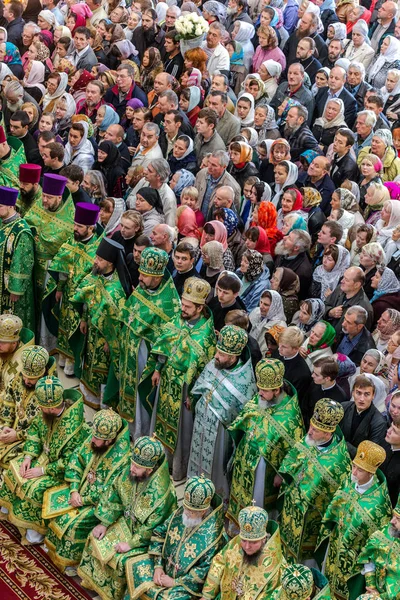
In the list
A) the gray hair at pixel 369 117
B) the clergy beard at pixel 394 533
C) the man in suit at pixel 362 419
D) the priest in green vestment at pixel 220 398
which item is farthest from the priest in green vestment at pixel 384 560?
the gray hair at pixel 369 117

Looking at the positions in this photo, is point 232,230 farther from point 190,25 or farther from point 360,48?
point 360,48

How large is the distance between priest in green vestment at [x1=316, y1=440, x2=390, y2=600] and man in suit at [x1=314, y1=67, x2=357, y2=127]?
786cm

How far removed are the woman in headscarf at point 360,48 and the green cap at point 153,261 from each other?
7.55 meters

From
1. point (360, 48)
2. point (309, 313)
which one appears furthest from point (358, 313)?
point (360, 48)

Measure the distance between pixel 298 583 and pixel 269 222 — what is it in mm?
5486

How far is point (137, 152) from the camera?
14539 millimetres

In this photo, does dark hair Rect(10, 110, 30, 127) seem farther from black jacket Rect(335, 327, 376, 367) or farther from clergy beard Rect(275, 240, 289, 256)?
black jacket Rect(335, 327, 376, 367)

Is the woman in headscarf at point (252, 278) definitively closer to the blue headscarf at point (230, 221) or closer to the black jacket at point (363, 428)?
the blue headscarf at point (230, 221)

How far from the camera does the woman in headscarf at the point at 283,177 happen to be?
1384 cm

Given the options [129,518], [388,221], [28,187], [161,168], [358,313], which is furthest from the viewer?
[161,168]

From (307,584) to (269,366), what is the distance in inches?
83.5

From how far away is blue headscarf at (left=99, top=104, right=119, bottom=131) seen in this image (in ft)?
49.9

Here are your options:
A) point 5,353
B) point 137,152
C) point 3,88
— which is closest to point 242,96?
point 137,152

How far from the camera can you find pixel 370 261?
12.4 m
